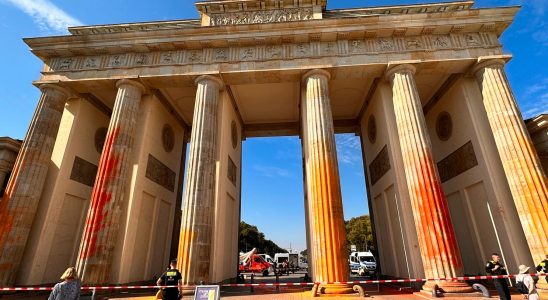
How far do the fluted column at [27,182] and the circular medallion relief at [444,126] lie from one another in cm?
1941

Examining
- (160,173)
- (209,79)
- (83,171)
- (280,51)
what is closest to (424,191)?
(280,51)

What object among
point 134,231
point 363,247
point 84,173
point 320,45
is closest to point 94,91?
point 84,173

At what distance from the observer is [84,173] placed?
14.0 meters

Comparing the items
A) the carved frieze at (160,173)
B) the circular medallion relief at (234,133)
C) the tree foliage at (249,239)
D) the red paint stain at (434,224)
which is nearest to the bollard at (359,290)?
the red paint stain at (434,224)

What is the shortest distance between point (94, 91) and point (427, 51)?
16.6 m

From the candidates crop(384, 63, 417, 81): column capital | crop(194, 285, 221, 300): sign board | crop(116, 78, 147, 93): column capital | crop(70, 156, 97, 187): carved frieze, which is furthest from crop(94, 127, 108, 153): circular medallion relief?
crop(384, 63, 417, 81): column capital

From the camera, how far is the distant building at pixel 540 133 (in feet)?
39.4

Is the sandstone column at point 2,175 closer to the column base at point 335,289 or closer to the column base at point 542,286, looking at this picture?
the column base at point 335,289

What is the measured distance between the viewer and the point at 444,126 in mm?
14633

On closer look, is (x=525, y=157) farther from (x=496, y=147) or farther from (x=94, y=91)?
(x=94, y=91)

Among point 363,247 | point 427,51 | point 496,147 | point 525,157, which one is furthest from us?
point 363,247

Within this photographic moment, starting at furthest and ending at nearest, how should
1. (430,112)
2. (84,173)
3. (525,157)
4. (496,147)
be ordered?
(430,112) → (84,173) → (496,147) → (525,157)

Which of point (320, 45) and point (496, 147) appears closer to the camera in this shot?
point (496, 147)

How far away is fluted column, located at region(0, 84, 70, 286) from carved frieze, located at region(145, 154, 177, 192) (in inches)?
165
